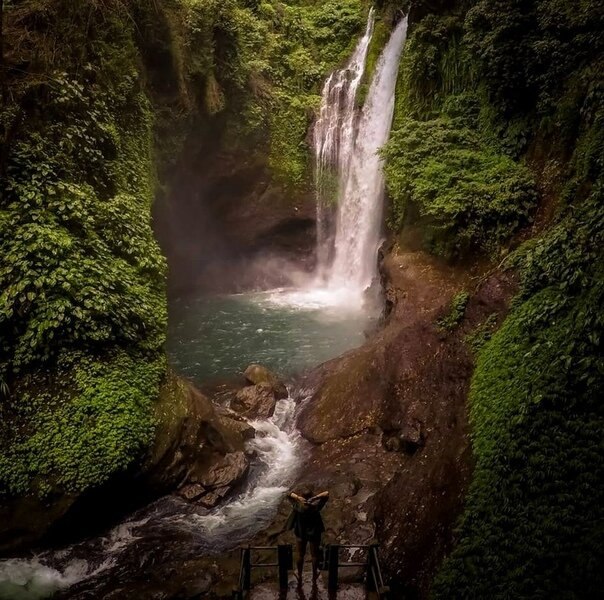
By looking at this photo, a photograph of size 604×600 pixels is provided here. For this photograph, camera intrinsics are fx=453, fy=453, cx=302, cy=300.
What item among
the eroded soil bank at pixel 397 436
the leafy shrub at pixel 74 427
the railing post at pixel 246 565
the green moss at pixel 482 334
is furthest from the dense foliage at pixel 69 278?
the green moss at pixel 482 334

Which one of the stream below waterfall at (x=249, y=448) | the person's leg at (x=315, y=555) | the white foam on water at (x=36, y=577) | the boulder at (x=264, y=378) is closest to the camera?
the person's leg at (x=315, y=555)

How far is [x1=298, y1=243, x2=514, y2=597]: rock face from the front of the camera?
6.01 meters

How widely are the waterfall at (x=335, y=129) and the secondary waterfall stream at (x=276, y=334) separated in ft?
0.14

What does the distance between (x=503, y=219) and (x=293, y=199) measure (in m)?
11.0

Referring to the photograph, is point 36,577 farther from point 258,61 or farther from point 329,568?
point 258,61

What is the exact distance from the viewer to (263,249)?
1986 centimetres

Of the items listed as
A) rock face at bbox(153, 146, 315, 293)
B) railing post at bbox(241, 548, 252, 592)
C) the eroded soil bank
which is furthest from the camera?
rock face at bbox(153, 146, 315, 293)

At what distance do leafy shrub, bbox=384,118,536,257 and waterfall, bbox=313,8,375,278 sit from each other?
6795 millimetres

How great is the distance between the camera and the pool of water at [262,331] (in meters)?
13.5

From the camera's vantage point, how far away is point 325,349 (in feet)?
45.9

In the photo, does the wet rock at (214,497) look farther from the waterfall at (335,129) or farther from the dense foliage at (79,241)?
the waterfall at (335,129)

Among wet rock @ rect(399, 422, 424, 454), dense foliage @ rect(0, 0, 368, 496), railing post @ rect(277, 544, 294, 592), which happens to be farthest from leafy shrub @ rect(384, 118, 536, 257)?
railing post @ rect(277, 544, 294, 592)

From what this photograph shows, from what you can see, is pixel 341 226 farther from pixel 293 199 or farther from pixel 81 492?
pixel 81 492

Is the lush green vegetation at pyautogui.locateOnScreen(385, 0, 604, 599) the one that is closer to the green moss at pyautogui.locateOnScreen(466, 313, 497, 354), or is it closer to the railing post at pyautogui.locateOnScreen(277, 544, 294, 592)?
the green moss at pyautogui.locateOnScreen(466, 313, 497, 354)
